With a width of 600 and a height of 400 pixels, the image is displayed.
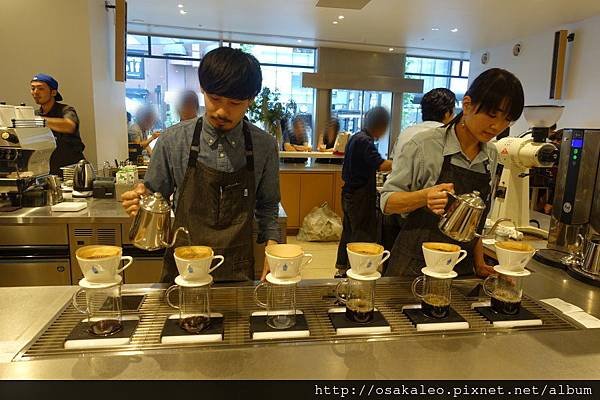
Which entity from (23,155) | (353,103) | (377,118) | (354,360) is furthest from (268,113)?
(354,360)

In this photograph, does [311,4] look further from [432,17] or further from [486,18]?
[486,18]

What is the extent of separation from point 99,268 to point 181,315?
0.79 ft

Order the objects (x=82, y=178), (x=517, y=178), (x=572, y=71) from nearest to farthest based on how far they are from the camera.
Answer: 1. (x=517, y=178)
2. (x=82, y=178)
3. (x=572, y=71)

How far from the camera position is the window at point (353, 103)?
9219 millimetres

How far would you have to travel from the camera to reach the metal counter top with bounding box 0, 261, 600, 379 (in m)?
0.92

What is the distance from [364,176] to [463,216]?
2.54 meters

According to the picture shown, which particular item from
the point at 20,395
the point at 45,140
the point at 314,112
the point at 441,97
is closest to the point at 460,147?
the point at 20,395

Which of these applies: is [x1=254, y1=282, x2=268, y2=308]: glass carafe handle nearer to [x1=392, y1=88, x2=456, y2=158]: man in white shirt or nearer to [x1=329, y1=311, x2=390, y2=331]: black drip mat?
[x1=329, y1=311, x2=390, y2=331]: black drip mat

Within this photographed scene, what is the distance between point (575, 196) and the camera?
5.91 ft

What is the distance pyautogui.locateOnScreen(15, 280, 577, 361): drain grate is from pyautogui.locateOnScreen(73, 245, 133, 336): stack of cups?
61 millimetres

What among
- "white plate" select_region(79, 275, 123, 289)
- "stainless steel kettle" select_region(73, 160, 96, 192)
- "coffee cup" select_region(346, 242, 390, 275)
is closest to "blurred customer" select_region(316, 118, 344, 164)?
"stainless steel kettle" select_region(73, 160, 96, 192)

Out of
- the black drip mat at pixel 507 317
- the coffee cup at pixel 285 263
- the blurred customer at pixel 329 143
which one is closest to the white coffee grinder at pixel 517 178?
the black drip mat at pixel 507 317

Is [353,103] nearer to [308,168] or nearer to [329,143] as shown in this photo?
[329,143]

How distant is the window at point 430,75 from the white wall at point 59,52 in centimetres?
693
